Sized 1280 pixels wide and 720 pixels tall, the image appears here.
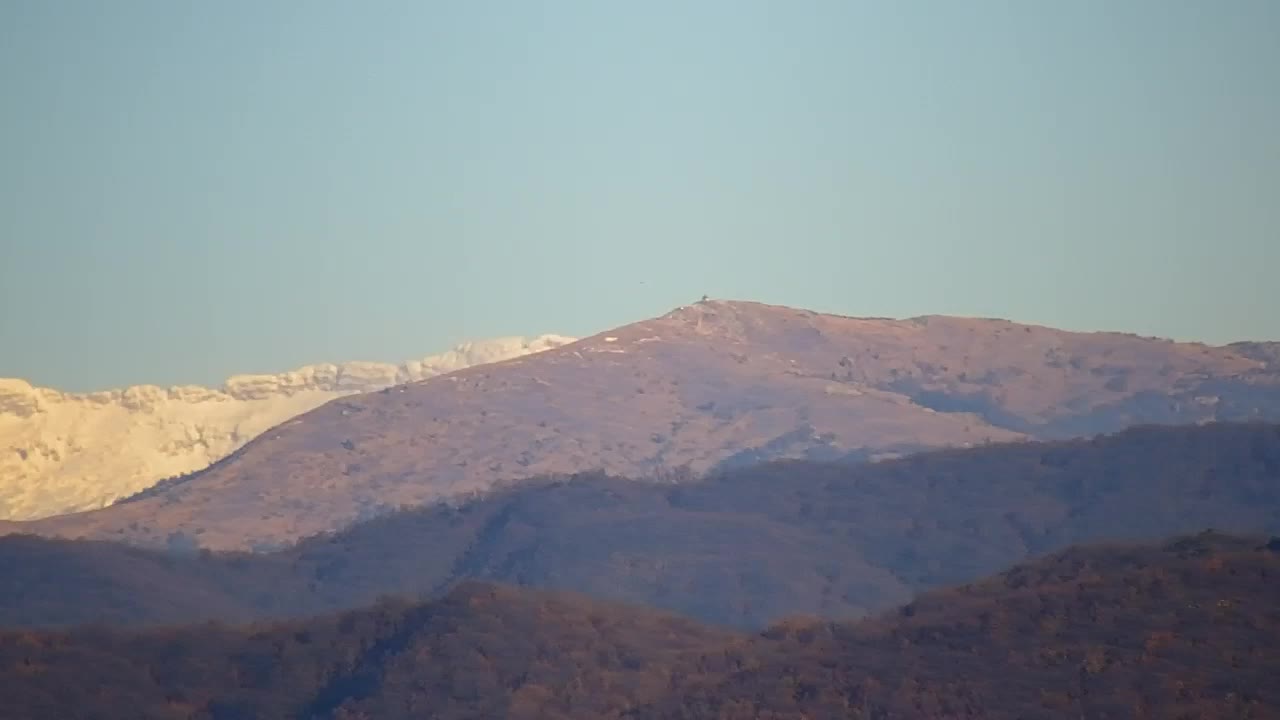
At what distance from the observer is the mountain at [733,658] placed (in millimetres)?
124938

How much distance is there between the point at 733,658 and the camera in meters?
146

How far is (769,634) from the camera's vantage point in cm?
14988

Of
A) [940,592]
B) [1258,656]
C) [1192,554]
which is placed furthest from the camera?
[940,592]

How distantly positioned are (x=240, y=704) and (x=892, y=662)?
159 ft

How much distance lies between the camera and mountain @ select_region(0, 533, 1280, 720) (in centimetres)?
12494

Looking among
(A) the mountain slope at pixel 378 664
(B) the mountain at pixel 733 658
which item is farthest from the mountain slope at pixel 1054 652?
(A) the mountain slope at pixel 378 664

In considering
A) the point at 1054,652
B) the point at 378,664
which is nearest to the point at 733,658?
the point at 1054,652

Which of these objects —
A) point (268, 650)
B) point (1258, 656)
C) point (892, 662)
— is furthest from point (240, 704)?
point (1258, 656)

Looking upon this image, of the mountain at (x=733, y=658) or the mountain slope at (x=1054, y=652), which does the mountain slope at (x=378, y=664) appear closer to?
A: the mountain at (x=733, y=658)

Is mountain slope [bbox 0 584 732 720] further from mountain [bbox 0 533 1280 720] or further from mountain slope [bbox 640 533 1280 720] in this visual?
mountain slope [bbox 640 533 1280 720]

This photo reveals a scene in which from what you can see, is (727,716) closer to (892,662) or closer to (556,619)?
(892,662)

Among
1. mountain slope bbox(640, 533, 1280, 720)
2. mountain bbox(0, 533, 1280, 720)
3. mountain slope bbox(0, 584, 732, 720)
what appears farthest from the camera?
mountain slope bbox(0, 584, 732, 720)

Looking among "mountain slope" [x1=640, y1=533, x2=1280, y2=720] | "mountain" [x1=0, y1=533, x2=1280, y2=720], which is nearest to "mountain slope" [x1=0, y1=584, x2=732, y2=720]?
"mountain" [x1=0, y1=533, x2=1280, y2=720]

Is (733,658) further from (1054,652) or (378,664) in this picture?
(378,664)
